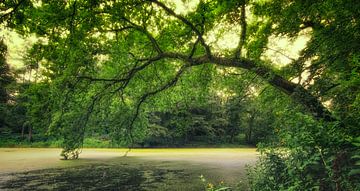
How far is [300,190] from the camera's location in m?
5.44

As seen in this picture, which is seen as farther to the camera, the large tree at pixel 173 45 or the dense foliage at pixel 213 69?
the large tree at pixel 173 45

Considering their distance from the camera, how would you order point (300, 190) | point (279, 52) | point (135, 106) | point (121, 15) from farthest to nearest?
1. point (135, 106)
2. point (279, 52)
3. point (121, 15)
4. point (300, 190)

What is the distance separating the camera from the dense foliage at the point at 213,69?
5793 mm

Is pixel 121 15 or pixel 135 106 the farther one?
pixel 135 106

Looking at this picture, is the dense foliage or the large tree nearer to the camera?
the dense foliage

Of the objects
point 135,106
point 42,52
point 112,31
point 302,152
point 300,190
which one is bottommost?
point 300,190

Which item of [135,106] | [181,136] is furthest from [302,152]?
[181,136]

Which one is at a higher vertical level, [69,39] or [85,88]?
[69,39]

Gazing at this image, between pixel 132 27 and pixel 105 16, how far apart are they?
929 mm

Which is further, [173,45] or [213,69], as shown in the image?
[213,69]

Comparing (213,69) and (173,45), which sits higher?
(173,45)

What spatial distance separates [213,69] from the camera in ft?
46.0

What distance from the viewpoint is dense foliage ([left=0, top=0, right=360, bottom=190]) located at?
5793 mm

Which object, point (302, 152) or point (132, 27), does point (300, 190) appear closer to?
point (302, 152)
